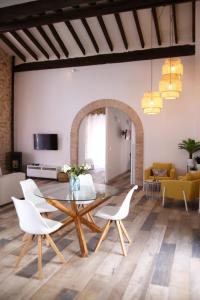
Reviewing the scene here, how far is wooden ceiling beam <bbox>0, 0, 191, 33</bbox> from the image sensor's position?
5.32 m

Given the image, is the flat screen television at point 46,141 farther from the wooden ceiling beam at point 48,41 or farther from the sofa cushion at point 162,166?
the sofa cushion at point 162,166

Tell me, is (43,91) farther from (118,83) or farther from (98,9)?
(98,9)

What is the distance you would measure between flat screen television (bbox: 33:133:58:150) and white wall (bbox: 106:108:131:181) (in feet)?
6.05

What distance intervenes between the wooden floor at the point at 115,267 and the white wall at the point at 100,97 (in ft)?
12.4

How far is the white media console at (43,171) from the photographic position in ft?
30.7

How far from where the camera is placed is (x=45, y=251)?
3.75m

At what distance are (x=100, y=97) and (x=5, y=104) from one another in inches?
138

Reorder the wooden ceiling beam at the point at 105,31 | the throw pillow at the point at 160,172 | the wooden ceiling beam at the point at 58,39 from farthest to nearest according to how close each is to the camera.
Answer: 1. the wooden ceiling beam at the point at 58,39
2. the throw pillow at the point at 160,172
3. the wooden ceiling beam at the point at 105,31

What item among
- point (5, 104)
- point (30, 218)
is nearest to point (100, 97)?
point (5, 104)

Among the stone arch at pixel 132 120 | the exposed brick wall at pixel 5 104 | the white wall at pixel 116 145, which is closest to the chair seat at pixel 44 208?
the stone arch at pixel 132 120

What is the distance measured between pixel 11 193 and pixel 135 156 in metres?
4.10

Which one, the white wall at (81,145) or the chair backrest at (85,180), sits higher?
the white wall at (81,145)

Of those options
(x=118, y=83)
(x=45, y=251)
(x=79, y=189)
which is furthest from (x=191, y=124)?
(x=45, y=251)

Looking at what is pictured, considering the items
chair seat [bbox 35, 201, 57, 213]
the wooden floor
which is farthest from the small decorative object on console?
the wooden floor
